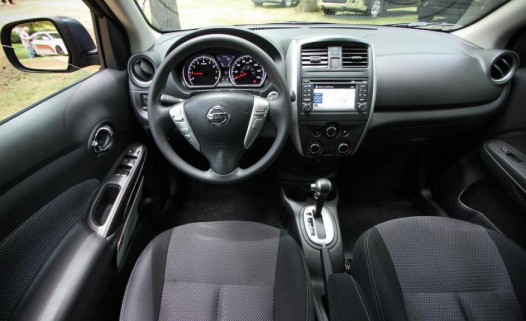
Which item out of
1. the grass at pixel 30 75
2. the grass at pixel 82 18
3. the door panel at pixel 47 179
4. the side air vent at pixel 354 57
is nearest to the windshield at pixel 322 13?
the grass at pixel 82 18

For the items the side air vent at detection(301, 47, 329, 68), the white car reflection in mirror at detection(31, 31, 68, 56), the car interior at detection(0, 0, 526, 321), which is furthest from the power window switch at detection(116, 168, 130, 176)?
the side air vent at detection(301, 47, 329, 68)

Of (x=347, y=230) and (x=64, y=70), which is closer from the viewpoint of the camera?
(x=64, y=70)

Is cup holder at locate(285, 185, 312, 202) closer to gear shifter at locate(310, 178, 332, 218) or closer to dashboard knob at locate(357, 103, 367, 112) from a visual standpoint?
gear shifter at locate(310, 178, 332, 218)

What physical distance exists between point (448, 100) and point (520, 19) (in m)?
0.47

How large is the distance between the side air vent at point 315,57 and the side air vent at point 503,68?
813 millimetres

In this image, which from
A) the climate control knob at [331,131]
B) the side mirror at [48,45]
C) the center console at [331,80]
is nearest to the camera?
the side mirror at [48,45]

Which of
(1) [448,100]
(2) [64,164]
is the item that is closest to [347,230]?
(1) [448,100]

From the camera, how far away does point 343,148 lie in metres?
1.54

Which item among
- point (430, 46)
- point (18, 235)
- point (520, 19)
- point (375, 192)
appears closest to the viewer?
point (18, 235)

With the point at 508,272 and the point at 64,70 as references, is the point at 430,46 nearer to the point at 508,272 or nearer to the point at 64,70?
the point at 508,272

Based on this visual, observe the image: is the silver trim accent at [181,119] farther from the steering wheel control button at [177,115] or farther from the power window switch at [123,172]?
the power window switch at [123,172]

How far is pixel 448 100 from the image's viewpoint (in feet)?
4.95

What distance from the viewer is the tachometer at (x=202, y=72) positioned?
4.42 feet

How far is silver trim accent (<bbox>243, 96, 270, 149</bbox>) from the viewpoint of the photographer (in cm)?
112
